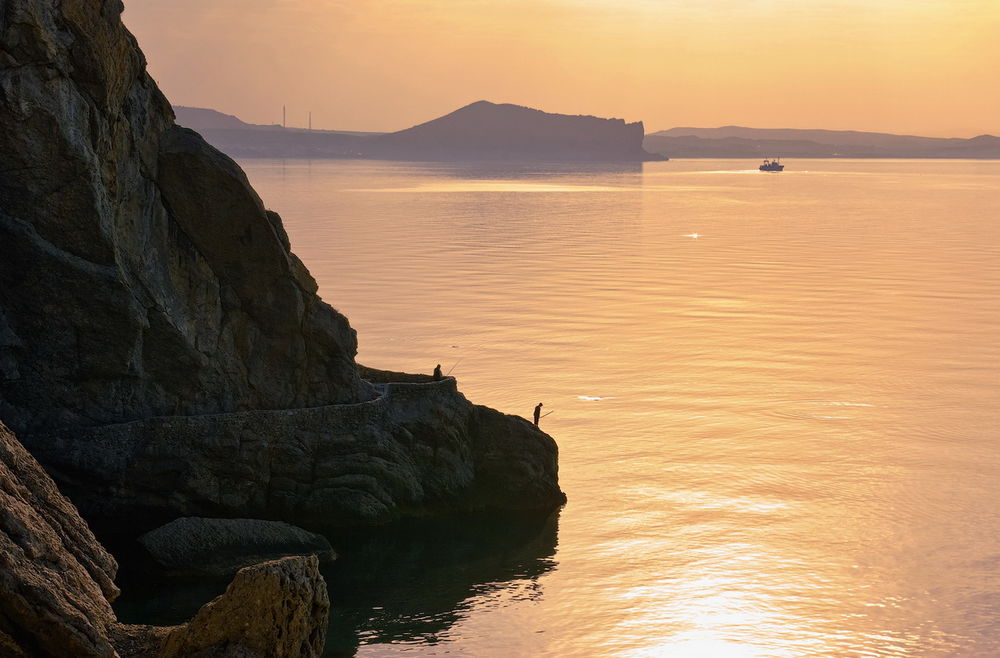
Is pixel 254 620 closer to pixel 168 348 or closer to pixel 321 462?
pixel 321 462

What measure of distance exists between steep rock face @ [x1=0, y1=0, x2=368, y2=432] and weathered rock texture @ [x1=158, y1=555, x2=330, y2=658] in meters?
11.2

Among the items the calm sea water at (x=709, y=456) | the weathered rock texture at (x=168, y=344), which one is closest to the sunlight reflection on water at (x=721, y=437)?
the calm sea water at (x=709, y=456)

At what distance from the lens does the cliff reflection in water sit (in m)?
25.4

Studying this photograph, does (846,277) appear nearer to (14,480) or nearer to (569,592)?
(569,592)

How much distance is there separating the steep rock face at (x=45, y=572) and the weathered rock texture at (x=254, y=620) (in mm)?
1163

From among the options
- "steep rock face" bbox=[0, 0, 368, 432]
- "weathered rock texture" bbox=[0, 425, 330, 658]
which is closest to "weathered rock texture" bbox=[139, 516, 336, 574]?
"steep rock face" bbox=[0, 0, 368, 432]

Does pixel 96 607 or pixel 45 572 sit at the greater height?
pixel 45 572

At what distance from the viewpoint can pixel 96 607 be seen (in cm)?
1981

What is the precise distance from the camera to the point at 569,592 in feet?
90.7

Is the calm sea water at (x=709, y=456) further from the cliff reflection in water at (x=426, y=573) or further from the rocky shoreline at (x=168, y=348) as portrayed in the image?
the rocky shoreline at (x=168, y=348)

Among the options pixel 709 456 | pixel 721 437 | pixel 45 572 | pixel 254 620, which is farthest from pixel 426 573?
pixel 721 437

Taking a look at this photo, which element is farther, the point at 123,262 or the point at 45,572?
the point at 123,262

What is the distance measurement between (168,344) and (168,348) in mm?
93

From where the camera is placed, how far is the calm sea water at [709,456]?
1028 inches
